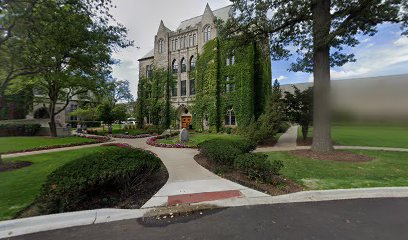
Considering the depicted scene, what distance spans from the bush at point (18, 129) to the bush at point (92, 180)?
95.4 feet

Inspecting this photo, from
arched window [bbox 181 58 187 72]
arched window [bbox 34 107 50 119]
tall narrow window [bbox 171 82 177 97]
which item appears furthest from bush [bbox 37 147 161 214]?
arched window [bbox 34 107 50 119]

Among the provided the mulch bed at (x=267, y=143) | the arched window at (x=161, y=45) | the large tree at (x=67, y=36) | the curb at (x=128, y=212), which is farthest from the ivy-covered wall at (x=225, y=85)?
the curb at (x=128, y=212)

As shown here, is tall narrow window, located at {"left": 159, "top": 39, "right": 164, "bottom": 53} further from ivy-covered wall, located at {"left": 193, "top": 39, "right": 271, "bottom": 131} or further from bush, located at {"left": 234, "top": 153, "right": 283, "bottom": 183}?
bush, located at {"left": 234, "top": 153, "right": 283, "bottom": 183}

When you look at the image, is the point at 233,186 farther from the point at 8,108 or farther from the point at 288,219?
the point at 8,108

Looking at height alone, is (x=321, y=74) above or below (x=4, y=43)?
below

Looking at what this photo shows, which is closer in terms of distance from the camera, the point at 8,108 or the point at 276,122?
the point at 276,122

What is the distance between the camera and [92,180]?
4484 millimetres

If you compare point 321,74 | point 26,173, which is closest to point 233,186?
point 26,173

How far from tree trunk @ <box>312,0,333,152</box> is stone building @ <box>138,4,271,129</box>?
539 inches

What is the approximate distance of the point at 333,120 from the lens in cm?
861

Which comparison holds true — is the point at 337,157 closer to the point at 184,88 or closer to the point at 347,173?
the point at 347,173

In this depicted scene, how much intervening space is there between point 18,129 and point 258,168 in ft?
110

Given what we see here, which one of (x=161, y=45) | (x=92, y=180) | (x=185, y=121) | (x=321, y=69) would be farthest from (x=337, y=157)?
(x=161, y=45)

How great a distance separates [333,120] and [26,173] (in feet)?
42.2
